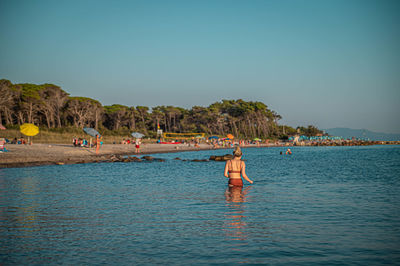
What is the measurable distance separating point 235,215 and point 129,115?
101 metres

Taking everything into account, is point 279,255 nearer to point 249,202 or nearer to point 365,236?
point 365,236

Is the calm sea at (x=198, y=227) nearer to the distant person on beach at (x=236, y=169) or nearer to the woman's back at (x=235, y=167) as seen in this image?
the distant person on beach at (x=236, y=169)

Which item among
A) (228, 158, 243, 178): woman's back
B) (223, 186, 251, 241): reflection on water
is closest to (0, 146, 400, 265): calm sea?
(223, 186, 251, 241): reflection on water

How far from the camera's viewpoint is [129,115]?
109 metres

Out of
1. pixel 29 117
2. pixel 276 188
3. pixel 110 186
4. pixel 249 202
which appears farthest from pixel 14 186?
pixel 29 117

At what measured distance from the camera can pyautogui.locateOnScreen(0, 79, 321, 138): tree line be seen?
7538 centimetres

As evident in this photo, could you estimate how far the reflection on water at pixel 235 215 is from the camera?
8.52 meters

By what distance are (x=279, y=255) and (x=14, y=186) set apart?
597 inches

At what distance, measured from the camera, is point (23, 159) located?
3161 centimetres

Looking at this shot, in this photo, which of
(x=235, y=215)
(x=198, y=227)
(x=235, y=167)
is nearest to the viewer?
(x=198, y=227)

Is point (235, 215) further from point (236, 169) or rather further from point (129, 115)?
point (129, 115)

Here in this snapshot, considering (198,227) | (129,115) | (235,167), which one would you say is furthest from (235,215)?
(129,115)

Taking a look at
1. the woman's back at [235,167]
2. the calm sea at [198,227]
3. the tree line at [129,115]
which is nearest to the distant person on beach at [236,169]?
the woman's back at [235,167]

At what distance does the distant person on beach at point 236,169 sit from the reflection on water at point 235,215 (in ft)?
1.17
